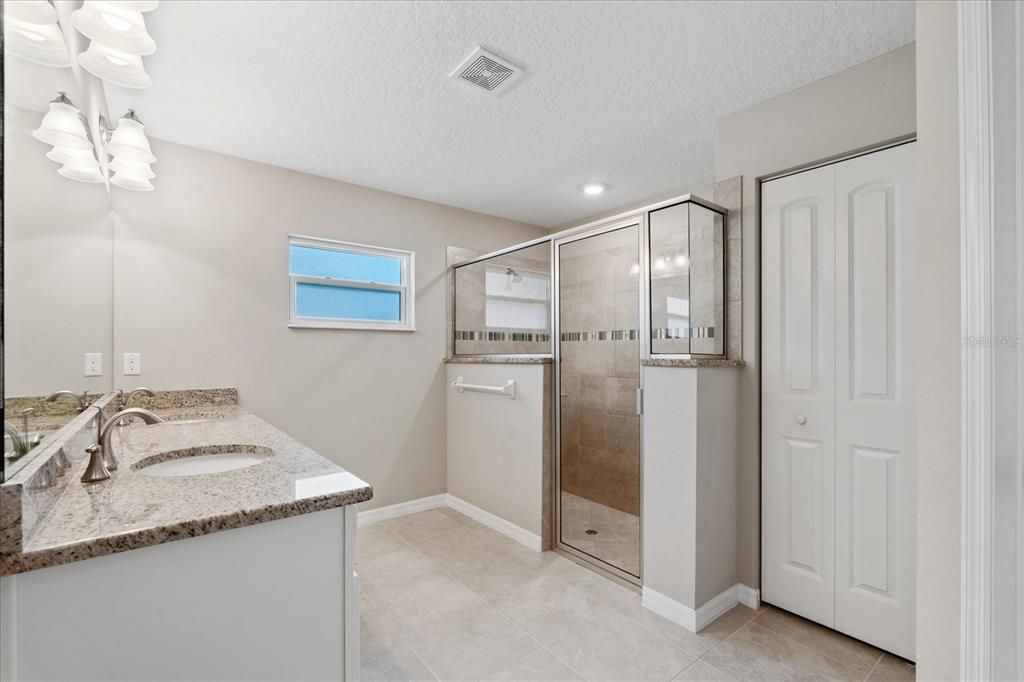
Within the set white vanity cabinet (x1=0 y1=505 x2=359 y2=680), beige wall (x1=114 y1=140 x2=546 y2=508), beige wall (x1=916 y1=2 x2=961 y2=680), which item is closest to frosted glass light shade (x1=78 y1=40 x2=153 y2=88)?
white vanity cabinet (x1=0 y1=505 x2=359 y2=680)

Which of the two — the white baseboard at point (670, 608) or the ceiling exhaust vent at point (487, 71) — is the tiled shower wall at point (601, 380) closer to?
the white baseboard at point (670, 608)

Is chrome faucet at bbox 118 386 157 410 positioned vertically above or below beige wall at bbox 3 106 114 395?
below

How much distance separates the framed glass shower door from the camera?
97.1 inches

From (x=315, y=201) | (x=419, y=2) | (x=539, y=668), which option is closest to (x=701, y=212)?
(x=419, y=2)

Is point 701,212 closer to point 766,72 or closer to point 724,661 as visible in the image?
point 766,72

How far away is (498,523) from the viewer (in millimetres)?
3064

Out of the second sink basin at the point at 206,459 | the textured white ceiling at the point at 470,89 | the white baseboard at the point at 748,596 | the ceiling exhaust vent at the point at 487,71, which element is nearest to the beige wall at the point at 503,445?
the white baseboard at the point at 748,596

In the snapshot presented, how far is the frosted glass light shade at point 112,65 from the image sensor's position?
4.04 ft

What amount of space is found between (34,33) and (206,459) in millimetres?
1142

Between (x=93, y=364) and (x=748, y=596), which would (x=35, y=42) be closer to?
(x=93, y=364)

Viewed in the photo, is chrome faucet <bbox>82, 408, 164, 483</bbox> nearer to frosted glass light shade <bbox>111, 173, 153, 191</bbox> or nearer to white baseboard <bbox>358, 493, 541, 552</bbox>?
frosted glass light shade <bbox>111, 173, 153, 191</bbox>

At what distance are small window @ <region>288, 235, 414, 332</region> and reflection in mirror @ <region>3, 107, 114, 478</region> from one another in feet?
3.92

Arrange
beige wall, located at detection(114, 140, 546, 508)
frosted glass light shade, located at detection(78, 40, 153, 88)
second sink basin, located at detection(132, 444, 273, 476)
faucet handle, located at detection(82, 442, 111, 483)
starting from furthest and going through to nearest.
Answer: beige wall, located at detection(114, 140, 546, 508) < second sink basin, located at detection(132, 444, 273, 476) < frosted glass light shade, located at detection(78, 40, 153, 88) < faucet handle, located at detection(82, 442, 111, 483)

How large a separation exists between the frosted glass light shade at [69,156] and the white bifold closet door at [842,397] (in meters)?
2.48
